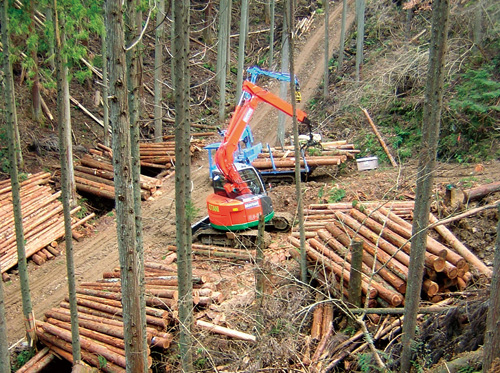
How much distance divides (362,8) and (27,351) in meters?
21.3

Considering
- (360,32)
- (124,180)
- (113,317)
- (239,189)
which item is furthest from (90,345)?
(360,32)

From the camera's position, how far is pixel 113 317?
11.6 metres

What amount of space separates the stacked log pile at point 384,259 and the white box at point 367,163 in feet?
25.6

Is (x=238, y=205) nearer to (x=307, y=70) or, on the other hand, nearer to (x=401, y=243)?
(x=401, y=243)

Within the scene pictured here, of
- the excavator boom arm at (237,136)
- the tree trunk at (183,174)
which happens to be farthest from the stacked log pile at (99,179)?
the tree trunk at (183,174)

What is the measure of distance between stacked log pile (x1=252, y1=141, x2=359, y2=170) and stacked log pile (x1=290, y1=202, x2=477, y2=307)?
686cm

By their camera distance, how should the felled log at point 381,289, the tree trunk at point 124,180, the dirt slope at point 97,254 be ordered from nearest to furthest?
the tree trunk at point 124,180 < the felled log at point 381,289 < the dirt slope at point 97,254

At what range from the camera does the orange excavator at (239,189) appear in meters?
14.4

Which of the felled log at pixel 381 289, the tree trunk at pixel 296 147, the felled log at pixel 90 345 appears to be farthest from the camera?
the felled log at pixel 90 345

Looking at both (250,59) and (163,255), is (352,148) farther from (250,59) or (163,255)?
(250,59)

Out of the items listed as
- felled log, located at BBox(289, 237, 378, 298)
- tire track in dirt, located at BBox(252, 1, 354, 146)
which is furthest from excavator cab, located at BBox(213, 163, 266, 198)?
tire track in dirt, located at BBox(252, 1, 354, 146)

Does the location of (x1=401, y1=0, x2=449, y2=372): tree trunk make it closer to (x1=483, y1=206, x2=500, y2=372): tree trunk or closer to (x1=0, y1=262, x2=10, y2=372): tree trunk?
(x1=483, y1=206, x2=500, y2=372): tree trunk

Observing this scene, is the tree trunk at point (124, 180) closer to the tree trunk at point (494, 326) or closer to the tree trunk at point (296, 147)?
the tree trunk at point (296, 147)

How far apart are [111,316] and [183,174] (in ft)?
15.5
